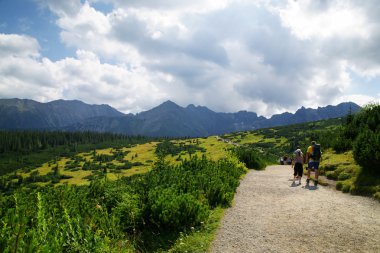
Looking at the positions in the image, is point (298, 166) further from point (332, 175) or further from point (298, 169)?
point (332, 175)

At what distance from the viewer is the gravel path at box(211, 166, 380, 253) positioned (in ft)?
31.1

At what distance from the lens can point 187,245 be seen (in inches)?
380

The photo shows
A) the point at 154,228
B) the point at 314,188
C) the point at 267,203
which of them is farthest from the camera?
the point at 314,188

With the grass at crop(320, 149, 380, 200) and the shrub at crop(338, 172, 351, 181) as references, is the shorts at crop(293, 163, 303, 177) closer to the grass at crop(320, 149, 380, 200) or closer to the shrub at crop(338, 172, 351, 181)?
the grass at crop(320, 149, 380, 200)

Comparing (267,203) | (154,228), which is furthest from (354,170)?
(154,228)

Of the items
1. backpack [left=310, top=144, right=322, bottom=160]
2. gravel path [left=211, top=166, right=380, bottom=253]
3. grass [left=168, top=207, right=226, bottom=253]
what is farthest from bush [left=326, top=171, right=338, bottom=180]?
grass [left=168, top=207, right=226, bottom=253]

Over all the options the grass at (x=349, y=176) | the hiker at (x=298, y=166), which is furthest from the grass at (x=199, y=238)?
the hiker at (x=298, y=166)

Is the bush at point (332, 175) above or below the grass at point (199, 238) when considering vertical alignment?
above

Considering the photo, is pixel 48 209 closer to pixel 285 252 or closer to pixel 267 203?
pixel 285 252

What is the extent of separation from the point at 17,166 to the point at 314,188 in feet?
623

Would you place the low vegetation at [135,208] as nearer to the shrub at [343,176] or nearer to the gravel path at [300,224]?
the shrub at [343,176]

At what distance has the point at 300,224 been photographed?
1132 cm

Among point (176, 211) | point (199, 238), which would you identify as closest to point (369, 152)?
point (199, 238)

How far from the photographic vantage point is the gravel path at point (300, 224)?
9.48 metres
